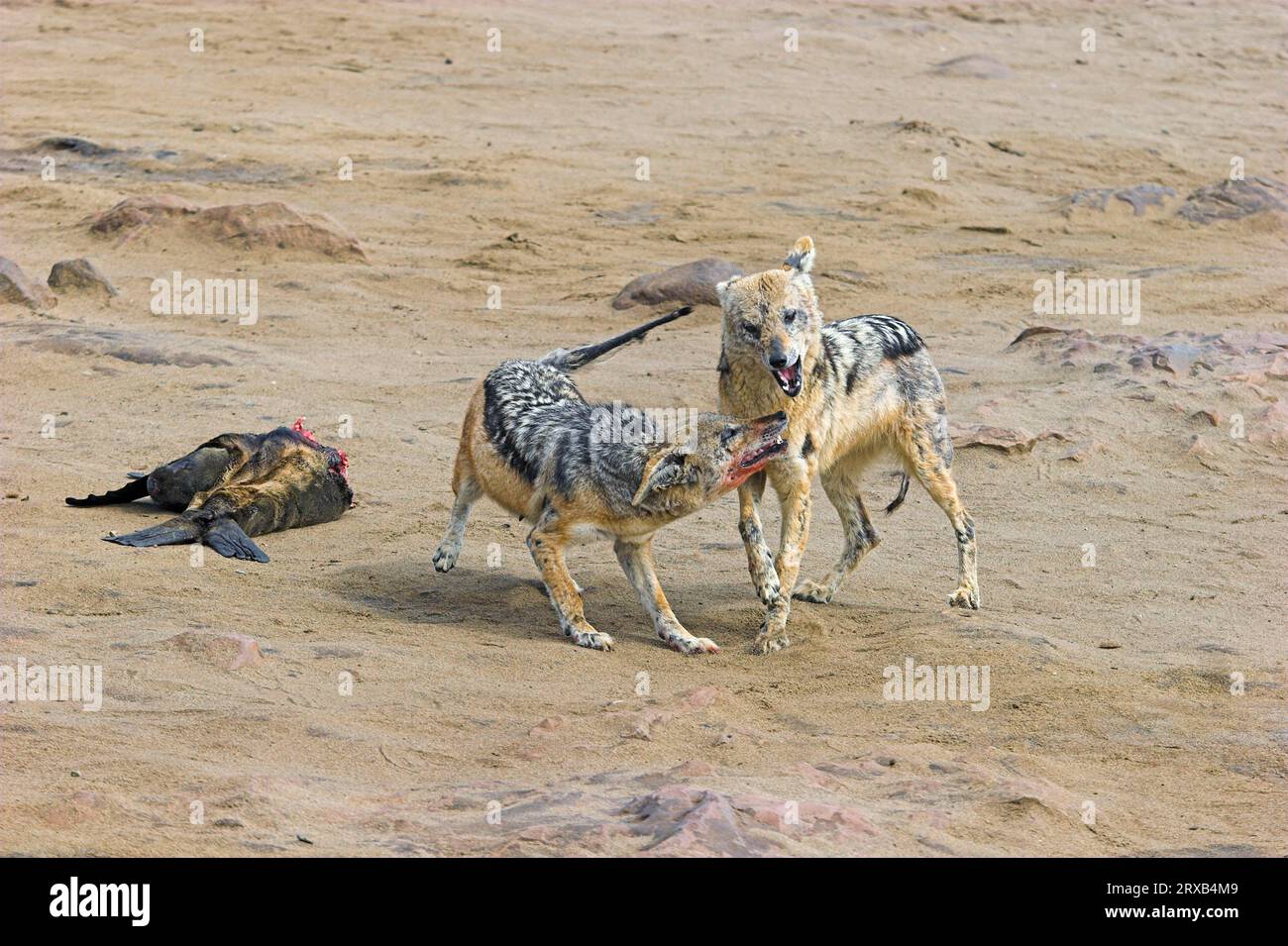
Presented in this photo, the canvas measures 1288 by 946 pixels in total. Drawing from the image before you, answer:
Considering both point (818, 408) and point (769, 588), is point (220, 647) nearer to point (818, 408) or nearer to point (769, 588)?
point (769, 588)

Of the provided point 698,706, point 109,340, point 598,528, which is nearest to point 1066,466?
point 598,528

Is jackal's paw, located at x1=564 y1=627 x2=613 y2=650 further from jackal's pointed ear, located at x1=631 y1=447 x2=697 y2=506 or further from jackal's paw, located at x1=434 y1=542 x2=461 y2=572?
→ jackal's paw, located at x1=434 y1=542 x2=461 y2=572

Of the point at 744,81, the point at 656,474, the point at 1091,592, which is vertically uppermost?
the point at 744,81

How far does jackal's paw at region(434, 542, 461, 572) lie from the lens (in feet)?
28.4

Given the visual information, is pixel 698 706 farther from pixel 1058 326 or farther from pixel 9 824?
pixel 1058 326

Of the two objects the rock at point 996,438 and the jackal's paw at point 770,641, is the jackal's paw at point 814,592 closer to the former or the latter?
the jackal's paw at point 770,641

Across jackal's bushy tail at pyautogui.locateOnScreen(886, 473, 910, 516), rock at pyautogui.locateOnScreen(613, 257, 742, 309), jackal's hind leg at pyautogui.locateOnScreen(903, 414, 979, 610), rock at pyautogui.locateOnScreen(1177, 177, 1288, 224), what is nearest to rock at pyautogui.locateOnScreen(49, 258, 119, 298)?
rock at pyautogui.locateOnScreen(613, 257, 742, 309)

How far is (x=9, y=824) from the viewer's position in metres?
4.80

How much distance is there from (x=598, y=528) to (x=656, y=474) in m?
0.48

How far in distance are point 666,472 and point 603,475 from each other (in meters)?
0.38

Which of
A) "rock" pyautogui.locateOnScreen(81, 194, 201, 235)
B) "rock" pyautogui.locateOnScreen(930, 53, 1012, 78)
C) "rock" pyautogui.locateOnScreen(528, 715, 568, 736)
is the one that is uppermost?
"rock" pyautogui.locateOnScreen(930, 53, 1012, 78)

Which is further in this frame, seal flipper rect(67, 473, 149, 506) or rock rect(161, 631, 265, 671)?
seal flipper rect(67, 473, 149, 506)

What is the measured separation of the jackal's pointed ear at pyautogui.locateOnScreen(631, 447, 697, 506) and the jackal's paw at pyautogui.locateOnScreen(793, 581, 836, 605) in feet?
4.94

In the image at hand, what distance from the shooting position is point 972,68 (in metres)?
22.6
